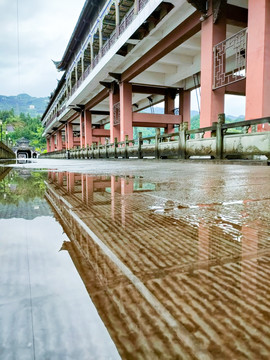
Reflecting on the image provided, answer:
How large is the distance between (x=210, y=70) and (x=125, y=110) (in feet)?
20.1

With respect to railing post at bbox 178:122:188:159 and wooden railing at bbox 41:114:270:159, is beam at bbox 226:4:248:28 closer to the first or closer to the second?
wooden railing at bbox 41:114:270:159

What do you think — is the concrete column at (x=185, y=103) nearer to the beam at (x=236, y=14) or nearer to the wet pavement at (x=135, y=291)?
→ the beam at (x=236, y=14)

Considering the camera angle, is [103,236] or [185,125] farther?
[185,125]

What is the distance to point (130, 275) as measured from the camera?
445mm

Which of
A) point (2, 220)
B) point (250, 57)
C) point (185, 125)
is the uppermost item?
point (250, 57)

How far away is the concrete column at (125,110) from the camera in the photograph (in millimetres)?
12617

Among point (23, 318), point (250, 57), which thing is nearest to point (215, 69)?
point (250, 57)

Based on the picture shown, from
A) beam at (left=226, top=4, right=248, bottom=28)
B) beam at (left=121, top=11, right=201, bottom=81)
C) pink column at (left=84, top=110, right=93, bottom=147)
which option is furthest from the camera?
pink column at (left=84, top=110, right=93, bottom=147)

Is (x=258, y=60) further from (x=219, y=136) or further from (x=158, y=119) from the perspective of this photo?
(x=158, y=119)

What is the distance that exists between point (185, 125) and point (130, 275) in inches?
286

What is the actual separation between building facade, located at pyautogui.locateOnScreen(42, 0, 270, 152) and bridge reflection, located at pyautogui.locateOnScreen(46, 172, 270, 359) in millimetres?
5499

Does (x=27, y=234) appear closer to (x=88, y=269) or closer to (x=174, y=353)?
(x=88, y=269)

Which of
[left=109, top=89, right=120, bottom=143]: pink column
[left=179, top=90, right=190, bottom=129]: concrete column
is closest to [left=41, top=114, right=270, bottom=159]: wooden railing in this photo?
[left=109, top=89, right=120, bottom=143]: pink column

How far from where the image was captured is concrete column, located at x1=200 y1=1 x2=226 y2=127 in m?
6.93
